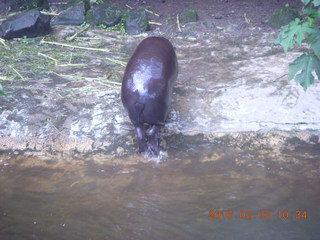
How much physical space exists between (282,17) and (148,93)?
3.64m

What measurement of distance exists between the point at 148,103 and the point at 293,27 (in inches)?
58.5

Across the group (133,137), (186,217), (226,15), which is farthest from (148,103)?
(226,15)

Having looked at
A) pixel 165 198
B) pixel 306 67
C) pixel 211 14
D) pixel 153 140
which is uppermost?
pixel 306 67

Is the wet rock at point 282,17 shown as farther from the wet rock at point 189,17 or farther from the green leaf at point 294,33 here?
the green leaf at point 294,33

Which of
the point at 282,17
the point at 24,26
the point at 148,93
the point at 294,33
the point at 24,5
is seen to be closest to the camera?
the point at 294,33

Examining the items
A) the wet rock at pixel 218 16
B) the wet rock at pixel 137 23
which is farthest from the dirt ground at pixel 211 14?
the wet rock at pixel 137 23

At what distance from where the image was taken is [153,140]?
423 cm

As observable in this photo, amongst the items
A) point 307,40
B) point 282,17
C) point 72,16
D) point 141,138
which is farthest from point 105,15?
point 307,40

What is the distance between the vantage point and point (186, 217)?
3.44 metres

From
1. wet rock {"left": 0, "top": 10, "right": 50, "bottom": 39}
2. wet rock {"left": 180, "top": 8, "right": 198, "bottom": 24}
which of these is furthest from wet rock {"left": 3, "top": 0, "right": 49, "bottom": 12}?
wet rock {"left": 180, "top": 8, "right": 198, "bottom": 24}

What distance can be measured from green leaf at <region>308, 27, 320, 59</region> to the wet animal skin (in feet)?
4.95

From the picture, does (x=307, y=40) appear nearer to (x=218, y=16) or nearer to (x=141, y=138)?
(x=141, y=138)

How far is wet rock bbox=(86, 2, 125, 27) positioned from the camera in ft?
23.4
